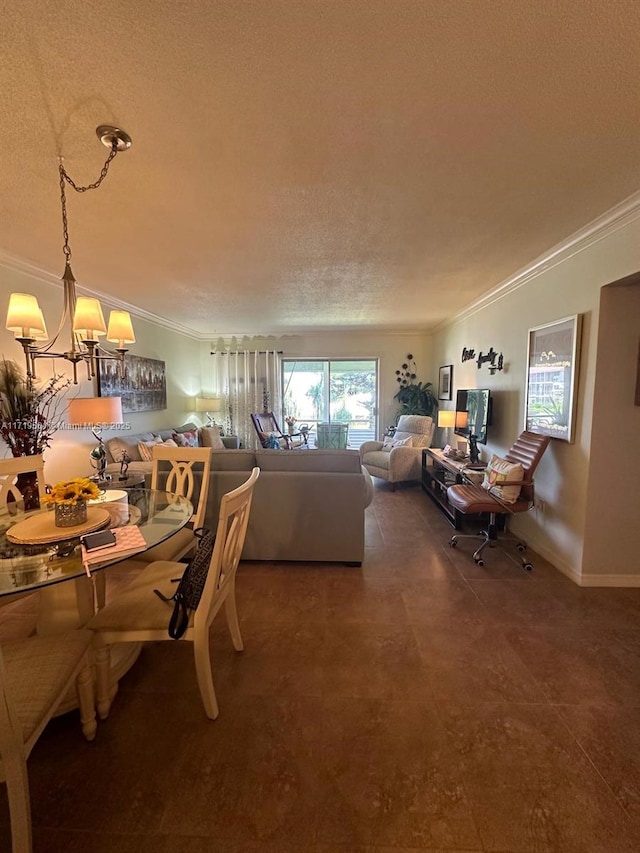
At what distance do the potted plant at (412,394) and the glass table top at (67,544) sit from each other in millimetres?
4957

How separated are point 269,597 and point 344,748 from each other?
44.4 inches

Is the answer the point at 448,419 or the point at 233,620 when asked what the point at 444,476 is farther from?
the point at 233,620

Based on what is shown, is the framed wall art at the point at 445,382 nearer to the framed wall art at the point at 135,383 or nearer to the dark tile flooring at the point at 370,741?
the dark tile flooring at the point at 370,741

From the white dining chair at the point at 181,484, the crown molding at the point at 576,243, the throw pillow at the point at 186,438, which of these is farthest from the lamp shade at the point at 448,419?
the throw pillow at the point at 186,438

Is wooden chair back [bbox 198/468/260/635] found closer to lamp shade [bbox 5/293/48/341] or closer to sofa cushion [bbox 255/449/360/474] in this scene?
sofa cushion [bbox 255/449/360/474]

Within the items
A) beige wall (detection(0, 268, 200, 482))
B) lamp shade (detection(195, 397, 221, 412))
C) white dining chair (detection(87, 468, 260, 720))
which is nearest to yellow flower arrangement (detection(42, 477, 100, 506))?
white dining chair (detection(87, 468, 260, 720))

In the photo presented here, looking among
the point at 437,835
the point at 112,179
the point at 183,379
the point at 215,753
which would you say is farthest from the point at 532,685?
the point at 183,379

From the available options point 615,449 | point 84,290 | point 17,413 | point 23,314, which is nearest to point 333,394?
point 84,290

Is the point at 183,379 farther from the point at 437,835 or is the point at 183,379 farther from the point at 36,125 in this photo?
the point at 437,835

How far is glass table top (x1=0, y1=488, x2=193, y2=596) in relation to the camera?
1187 mm

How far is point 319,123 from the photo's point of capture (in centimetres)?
140

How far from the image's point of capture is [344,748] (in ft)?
4.53

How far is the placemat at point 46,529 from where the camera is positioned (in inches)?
55.9

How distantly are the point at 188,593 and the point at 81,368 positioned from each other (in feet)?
10.7
